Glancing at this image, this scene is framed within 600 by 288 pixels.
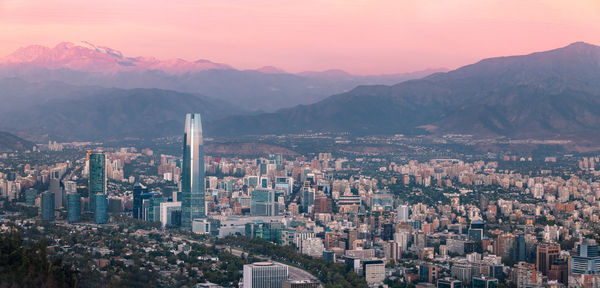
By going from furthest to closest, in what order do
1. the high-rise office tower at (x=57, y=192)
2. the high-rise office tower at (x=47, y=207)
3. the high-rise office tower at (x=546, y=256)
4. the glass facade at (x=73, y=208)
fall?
the high-rise office tower at (x=57, y=192) → the glass facade at (x=73, y=208) → the high-rise office tower at (x=47, y=207) → the high-rise office tower at (x=546, y=256)

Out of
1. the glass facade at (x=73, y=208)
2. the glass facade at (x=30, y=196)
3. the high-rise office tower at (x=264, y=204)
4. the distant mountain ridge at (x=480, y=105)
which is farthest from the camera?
the distant mountain ridge at (x=480, y=105)

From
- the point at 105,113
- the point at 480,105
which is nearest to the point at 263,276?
the point at 480,105

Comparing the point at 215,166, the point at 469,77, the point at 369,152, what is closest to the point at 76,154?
the point at 215,166

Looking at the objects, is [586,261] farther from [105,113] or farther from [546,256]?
[105,113]

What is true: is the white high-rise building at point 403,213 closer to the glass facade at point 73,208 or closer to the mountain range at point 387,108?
the glass facade at point 73,208

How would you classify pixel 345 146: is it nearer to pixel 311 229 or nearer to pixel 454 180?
pixel 454 180

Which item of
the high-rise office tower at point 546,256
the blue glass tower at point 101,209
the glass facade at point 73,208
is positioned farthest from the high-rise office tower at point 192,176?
the high-rise office tower at point 546,256

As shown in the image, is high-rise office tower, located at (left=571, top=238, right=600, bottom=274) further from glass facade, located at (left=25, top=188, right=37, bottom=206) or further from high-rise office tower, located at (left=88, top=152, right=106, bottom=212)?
glass facade, located at (left=25, top=188, right=37, bottom=206)
